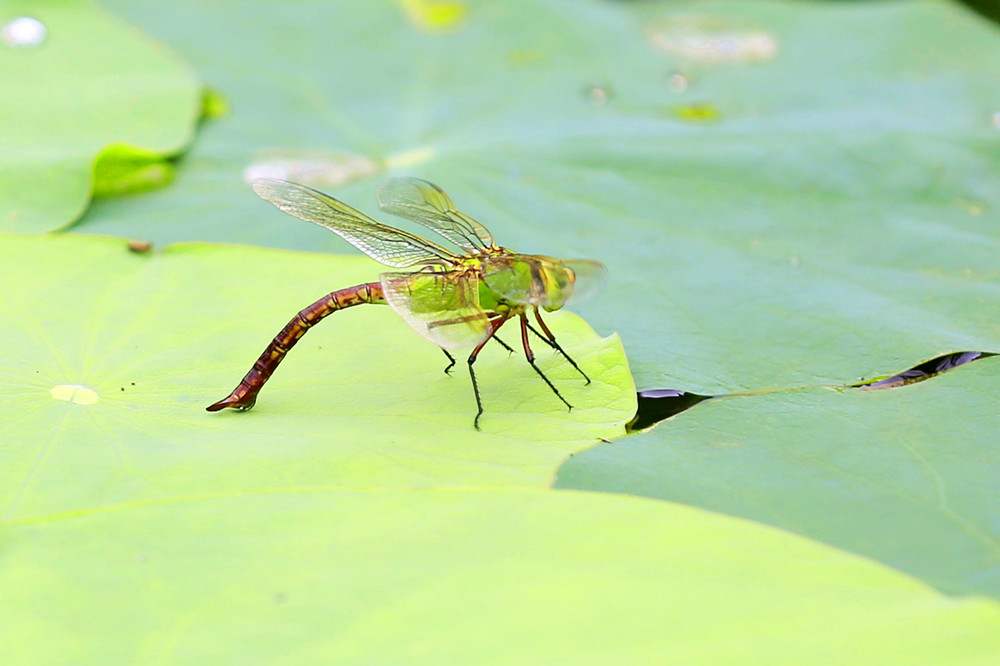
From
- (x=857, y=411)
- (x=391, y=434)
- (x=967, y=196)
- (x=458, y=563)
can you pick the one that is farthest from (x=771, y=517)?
(x=967, y=196)

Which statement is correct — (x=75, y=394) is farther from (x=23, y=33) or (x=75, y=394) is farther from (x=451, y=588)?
(x=23, y=33)

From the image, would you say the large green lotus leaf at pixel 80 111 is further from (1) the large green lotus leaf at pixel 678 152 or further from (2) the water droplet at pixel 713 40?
(2) the water droplet at pixel 713 40

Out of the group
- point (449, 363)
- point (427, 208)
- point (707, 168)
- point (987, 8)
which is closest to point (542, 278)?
point (449, 363)

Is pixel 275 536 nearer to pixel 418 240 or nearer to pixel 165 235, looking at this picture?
pixel 418 240

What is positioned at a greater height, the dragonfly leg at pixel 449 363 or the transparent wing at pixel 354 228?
the transparent wing at pixel 354 228

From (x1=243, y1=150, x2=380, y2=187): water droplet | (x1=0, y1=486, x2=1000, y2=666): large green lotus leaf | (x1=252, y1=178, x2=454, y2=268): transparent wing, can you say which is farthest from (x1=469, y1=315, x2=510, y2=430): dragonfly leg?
(x1=243, y1=150, x2=380, y2=187): water droplet

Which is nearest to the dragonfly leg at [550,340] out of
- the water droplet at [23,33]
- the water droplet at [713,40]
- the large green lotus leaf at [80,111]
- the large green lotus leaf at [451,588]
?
the large green lotus leaf at [451,588]
